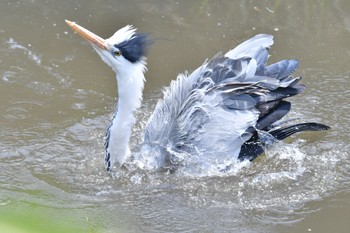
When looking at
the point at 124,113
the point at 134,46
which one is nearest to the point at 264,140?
the point at 124,113

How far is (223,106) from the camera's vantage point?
15.4ft

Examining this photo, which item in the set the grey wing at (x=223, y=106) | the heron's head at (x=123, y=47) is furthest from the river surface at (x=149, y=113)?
the heron's head at (x=123, y=47)

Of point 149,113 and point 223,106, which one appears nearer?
point 223,106

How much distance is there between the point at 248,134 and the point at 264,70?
583mm

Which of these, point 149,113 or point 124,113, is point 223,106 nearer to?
point 124,113

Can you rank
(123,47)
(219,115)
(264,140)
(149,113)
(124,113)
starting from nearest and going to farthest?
1. (123,47)
2. (124,113)
3. (219,115)
4. (264,140)
5. (149,113)

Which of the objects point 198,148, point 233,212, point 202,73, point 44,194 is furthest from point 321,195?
point 44,194

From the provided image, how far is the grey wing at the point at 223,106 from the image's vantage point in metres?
4.64

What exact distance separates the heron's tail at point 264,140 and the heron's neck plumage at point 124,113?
989 mm

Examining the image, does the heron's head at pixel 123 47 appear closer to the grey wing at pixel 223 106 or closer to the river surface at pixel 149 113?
the grey wing at pixel 223 106

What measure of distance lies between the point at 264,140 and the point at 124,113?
124cm

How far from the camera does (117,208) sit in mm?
4117

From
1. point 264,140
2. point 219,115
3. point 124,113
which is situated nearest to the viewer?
point 124,113

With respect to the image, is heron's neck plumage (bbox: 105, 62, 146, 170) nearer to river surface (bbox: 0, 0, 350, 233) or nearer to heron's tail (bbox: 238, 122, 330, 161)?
river surface (bbox: 0, 0, 350, 233)
